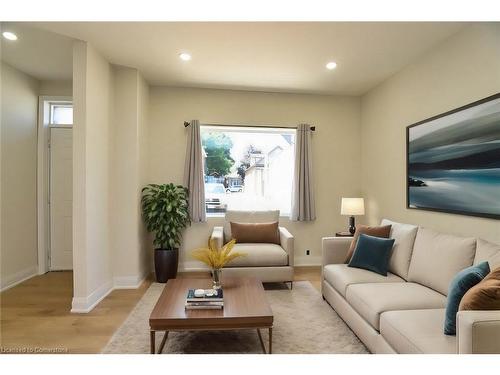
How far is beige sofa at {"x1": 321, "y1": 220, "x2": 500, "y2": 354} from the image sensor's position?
4.64 ft

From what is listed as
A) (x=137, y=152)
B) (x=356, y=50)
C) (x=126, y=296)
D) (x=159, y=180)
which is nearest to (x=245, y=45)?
(x=356, y=50)

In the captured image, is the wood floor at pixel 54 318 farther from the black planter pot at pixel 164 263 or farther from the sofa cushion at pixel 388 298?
the sofa cushion at pixel 388 298

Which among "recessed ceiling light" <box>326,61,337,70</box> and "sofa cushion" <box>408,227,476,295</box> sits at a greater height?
"recessed ceiling light" <box>326,61,337,70</box>

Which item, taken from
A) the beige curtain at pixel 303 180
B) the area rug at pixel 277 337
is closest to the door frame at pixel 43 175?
the area rug at pixel 277 337

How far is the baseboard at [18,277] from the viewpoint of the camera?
12.3 ft

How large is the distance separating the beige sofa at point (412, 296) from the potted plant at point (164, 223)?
6.60ft

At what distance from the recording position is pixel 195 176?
458 centimetres

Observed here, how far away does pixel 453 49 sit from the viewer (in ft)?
9.60

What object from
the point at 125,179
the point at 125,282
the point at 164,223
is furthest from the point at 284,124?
the point at 125,282

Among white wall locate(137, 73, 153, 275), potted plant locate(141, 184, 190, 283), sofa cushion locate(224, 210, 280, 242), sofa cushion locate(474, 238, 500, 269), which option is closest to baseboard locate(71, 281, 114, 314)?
white wall locate(137, 73, 153, 275)

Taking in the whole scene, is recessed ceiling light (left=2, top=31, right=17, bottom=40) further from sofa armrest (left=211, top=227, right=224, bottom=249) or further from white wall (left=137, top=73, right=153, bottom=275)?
sofa armrest (left=211, top=227, right=224, bottom=249)

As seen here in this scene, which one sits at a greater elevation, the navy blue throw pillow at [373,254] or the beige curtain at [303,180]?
the beige curtain at [303,180]

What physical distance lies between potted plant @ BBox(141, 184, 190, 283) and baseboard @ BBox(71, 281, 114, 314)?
2.47ft

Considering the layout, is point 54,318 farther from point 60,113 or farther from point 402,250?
point 402,250
